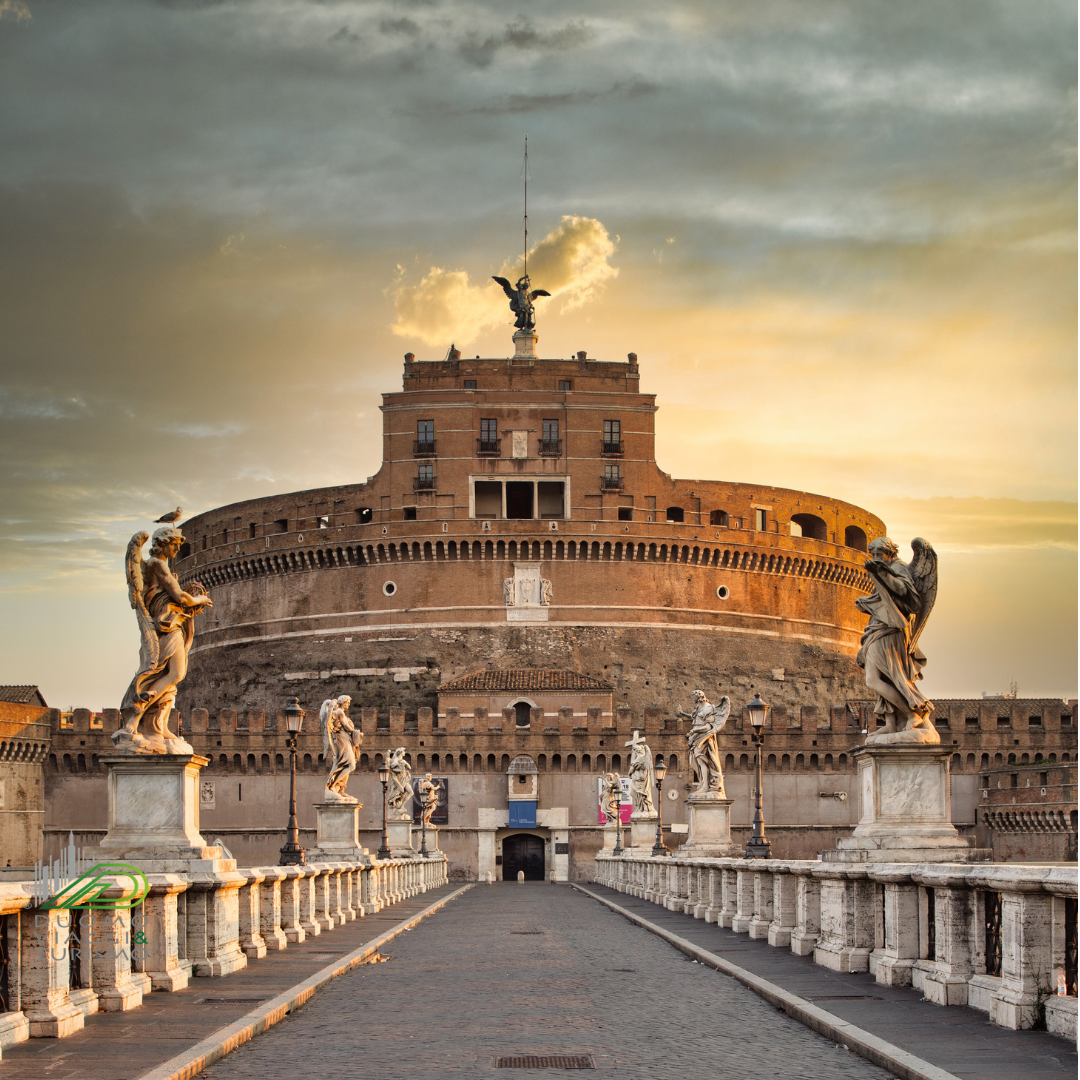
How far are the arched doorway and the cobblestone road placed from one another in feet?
151

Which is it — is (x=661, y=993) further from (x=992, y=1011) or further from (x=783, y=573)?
(x=783, y=573)

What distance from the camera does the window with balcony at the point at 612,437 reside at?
7238cm

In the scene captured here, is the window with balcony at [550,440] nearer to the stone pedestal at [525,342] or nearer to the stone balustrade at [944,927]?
the stone pedestal at [525,342]

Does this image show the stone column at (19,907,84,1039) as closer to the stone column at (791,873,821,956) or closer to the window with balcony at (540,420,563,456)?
the stone column at (791,873,821,956)

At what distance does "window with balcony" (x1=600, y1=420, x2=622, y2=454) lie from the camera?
7238 cm

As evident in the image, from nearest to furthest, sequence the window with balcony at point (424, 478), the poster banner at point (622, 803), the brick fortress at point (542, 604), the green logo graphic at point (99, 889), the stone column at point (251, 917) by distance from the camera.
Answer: the green logo graphic at point (99, 889), the stone column at point (251, 917), the poster banner at point (622, 803), the brick fortress at point (542, 604), the window with balcony at point (424, 478)

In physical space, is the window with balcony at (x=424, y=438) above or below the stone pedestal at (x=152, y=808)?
above

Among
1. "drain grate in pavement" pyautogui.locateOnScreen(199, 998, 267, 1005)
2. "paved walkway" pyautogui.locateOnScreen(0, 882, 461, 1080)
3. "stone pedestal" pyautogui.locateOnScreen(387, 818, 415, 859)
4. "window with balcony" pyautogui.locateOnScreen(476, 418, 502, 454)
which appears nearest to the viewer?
"paved walkway" pyautogui.locateOnScreen(0, 882, 461, 1080)

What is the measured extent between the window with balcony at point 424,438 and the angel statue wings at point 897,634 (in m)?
60.2

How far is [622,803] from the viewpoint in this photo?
54.0 m

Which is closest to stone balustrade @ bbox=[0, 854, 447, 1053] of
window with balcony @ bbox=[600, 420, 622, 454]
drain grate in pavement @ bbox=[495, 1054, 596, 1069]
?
drain grate in pavement @ bbox=[495, 1054, 596, 1069]

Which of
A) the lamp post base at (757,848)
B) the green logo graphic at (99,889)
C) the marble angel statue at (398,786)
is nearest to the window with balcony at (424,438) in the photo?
the marble angel statue at (398,786)

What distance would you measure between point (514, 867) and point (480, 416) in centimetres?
2207

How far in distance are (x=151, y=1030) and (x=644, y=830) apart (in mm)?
31177
